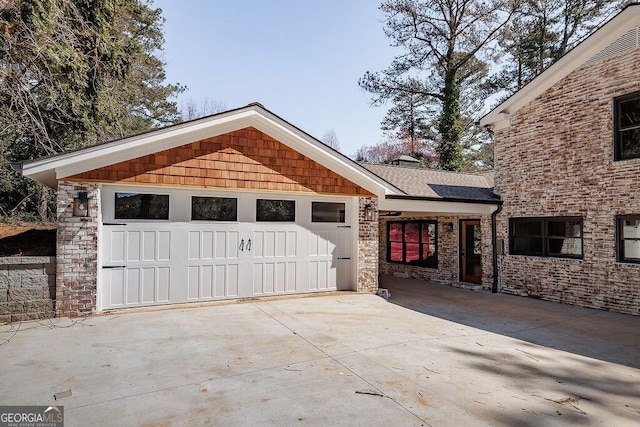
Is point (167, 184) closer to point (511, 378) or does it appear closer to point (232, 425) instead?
point (232, 425)

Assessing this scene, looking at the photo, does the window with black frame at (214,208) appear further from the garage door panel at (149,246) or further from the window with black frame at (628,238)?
the window with black frame at (628,238)

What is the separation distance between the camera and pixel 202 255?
765 cm

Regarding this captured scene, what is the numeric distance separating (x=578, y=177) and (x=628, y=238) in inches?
68.4

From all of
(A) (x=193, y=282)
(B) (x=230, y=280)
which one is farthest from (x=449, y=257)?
(A) (x=193, y=282)

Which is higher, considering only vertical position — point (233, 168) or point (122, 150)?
point (122, 150)

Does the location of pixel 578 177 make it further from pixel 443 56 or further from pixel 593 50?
pixel 443 56

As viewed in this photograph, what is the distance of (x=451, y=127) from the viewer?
20.6m

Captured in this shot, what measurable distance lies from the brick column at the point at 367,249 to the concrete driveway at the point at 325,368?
6.38 ft

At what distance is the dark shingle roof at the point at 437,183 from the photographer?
33.4 feet

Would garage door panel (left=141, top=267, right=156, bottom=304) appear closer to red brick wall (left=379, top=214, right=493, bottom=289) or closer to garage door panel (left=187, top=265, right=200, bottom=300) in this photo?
garage door panel (left=187, top=265, right=200, bottom=300)

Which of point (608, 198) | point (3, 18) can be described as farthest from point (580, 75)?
point (3, 18)

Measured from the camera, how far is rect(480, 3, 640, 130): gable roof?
7793 mm

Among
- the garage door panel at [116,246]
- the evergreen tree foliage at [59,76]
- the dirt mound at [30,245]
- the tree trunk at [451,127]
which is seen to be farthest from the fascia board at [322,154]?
the tree trunk at [451,127]

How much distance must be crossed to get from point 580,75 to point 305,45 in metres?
8.65
